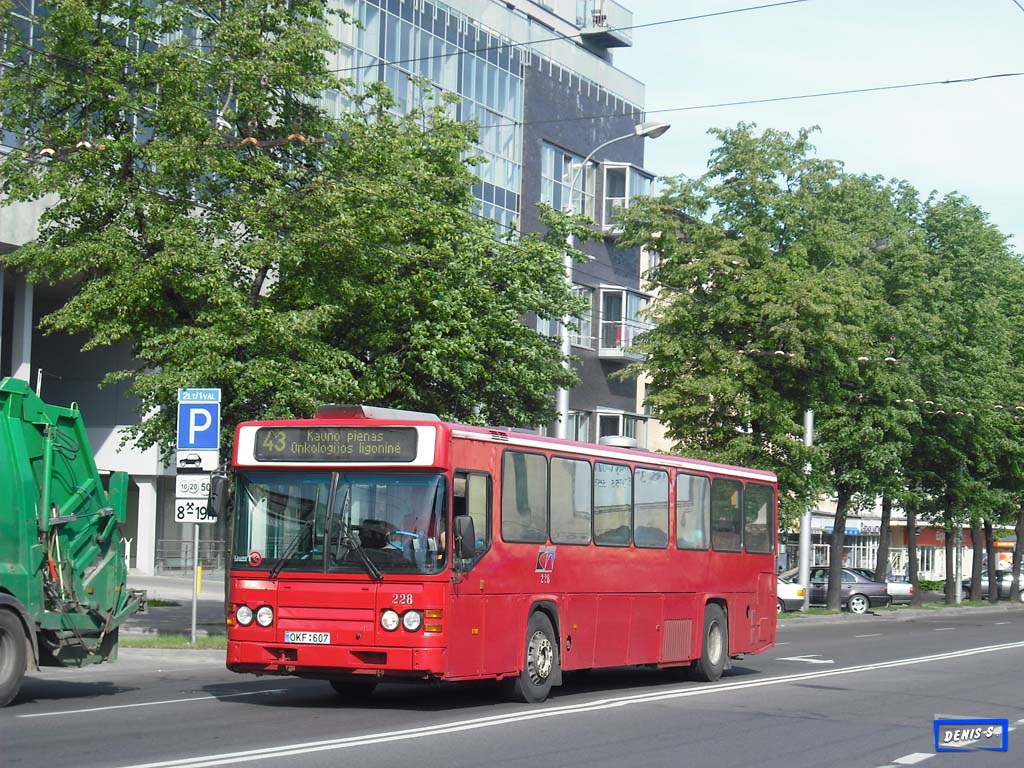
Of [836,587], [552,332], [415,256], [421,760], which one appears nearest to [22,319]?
[552,332]

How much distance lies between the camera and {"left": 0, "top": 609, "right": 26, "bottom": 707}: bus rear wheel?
1352cm

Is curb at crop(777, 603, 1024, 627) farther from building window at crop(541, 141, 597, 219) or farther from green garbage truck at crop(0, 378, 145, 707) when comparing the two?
green garbage truck at crop(0, 378, 145, 707)

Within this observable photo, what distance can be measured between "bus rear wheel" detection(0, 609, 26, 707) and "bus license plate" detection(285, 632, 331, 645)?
246 cm

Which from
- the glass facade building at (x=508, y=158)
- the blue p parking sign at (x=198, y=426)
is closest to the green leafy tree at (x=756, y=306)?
the glass facade building at (x=508, y=158)

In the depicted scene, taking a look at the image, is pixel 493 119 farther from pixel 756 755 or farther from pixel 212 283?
pixel 756 755

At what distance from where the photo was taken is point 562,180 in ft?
169

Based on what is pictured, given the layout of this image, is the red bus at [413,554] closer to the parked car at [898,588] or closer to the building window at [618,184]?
the building window at [618,184]

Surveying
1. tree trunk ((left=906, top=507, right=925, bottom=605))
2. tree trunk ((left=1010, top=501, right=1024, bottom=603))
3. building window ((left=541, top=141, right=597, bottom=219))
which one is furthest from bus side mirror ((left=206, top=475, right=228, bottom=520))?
tree trunk ((left=1010, top=501, right=1024, bottom=603))

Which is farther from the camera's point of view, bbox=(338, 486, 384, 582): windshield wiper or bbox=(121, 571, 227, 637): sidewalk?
bbox=(121, 571, 227, 637): sidewalk

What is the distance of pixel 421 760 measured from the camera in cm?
1063

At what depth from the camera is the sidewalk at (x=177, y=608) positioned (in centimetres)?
2482

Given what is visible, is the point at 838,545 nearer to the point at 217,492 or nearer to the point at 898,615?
the point at 898,615

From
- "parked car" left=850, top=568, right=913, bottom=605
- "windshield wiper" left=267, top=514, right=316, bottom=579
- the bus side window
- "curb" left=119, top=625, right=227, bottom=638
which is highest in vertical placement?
the bus side window

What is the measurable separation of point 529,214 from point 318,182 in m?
27.8
